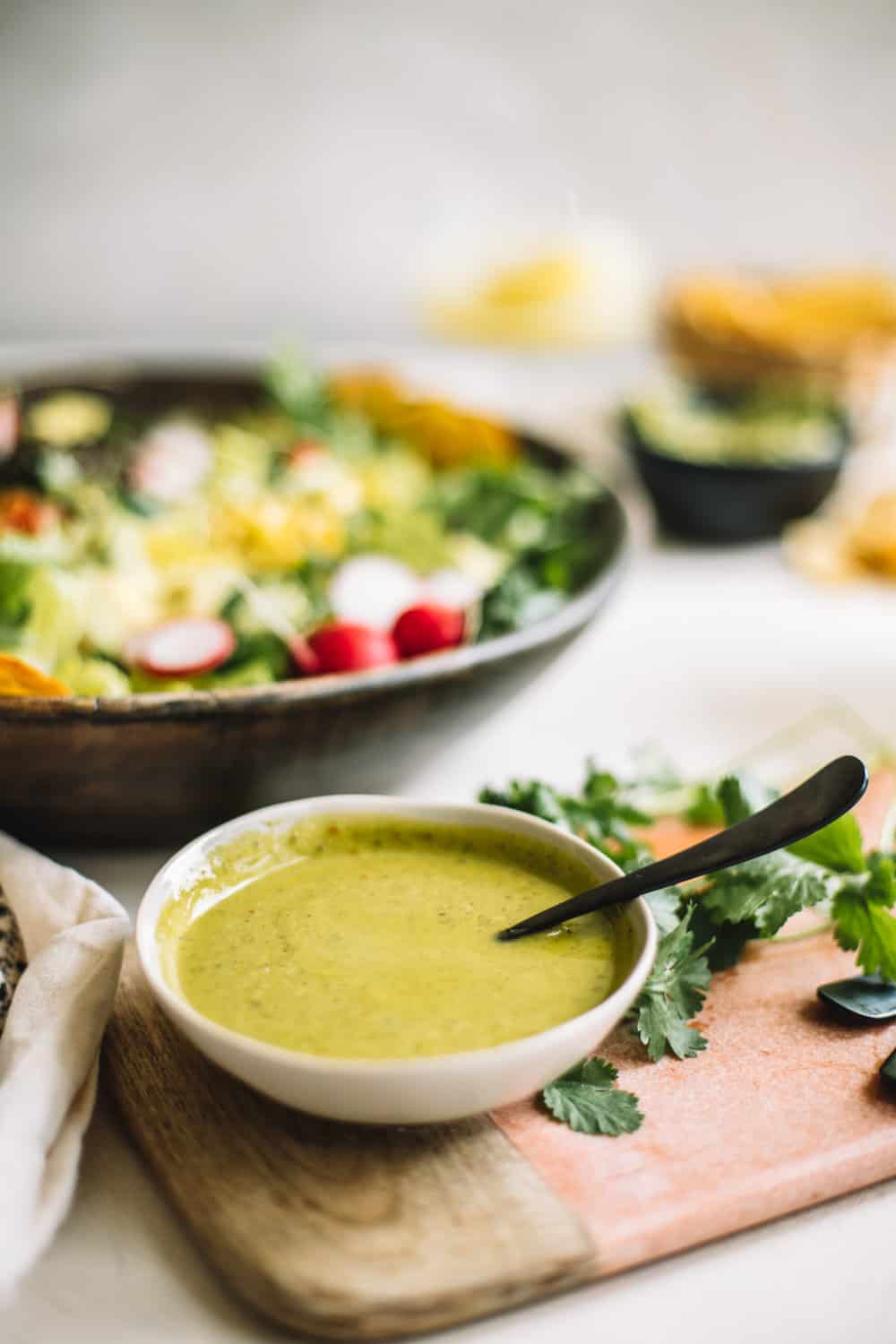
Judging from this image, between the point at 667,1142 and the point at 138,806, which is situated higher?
the point at 667,1142

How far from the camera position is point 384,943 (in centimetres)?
97

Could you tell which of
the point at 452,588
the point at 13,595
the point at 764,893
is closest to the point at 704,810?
the point at 764,893

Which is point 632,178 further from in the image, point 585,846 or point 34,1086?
point 34,1086

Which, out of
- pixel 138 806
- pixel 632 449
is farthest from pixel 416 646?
pixel 632 449

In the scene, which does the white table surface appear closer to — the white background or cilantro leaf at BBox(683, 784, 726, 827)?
cilantro leaf at BBox(683, 784, 726, 827)

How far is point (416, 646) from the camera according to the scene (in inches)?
59.9

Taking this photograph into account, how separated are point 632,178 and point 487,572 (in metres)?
2.43

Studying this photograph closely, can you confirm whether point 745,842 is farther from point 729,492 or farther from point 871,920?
point 729,492

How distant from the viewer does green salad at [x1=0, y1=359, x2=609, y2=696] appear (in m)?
1.51

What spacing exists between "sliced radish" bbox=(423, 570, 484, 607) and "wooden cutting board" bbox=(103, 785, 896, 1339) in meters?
0.77

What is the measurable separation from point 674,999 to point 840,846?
23 centimetres

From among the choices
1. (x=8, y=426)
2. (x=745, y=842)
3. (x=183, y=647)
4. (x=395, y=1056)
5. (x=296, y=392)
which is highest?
(x=745, y=842)

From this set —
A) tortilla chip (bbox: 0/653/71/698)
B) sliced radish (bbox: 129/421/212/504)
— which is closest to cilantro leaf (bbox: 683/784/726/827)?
tortilla chip (bbox: 0/653/71/698)

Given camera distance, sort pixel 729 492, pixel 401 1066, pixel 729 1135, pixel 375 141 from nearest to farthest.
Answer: pixel 401 1066, pixel 729 1135, pixel 729 492, pixel 375 141
